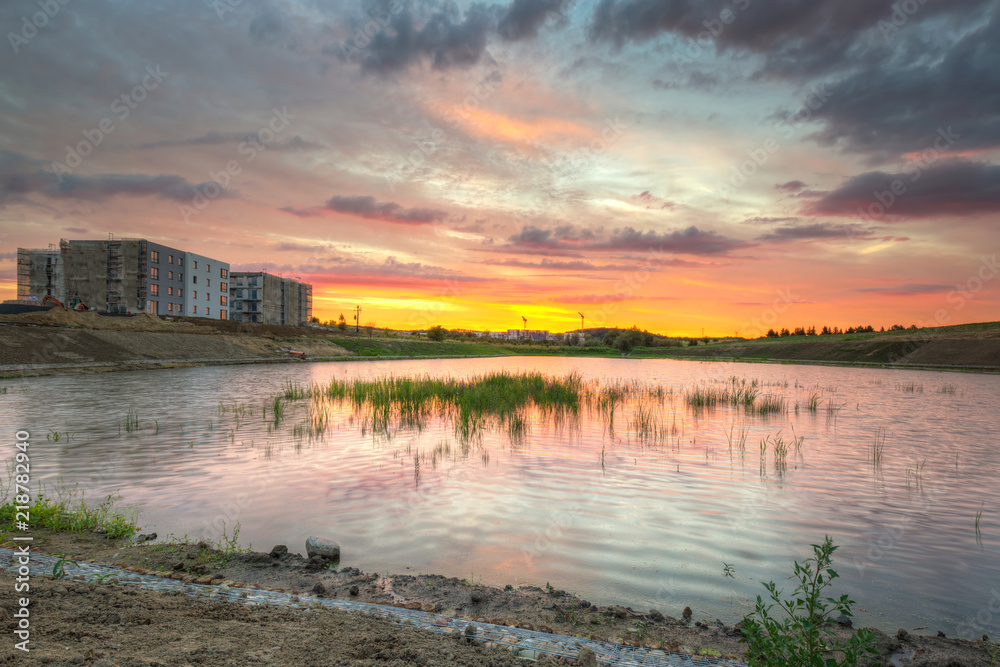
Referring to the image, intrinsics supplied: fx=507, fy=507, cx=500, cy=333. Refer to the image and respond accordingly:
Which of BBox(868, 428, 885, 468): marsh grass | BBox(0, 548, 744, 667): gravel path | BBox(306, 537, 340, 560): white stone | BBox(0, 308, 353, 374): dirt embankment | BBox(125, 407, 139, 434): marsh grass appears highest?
BBox(0, 308, 353, 374): dirt embankment

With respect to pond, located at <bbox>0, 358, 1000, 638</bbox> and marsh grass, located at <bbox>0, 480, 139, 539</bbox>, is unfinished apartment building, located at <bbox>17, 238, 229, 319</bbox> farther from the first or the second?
marsh grass, located at <bbox>0, 480, 139, 539</bbox>

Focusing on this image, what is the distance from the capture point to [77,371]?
116 feet

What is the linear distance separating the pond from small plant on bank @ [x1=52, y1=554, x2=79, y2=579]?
1.74 meters

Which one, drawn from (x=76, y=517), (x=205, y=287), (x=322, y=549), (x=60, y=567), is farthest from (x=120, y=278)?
(x=322, y=549)

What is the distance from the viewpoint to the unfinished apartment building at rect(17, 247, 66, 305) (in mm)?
99000

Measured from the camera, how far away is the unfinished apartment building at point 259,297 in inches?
4948

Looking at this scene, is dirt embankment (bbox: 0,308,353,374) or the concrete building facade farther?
the concrete building facade

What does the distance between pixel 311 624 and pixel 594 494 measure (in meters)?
6.39

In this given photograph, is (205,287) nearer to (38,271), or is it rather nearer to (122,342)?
(38,271)

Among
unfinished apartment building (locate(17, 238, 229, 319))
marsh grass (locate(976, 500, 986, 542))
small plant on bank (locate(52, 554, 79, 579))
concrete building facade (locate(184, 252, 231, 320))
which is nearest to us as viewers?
small plant on bank (locate(52, 554, 79, 579))

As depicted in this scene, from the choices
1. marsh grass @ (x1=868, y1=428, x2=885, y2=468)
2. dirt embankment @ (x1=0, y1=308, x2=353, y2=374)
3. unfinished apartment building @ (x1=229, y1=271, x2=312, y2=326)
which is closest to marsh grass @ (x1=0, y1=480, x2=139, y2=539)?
marsh grass @ (x1=868, y1=428, x2=885, y2=468)

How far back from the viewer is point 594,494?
9789 millimetres

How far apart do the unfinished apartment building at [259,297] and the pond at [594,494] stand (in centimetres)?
11463

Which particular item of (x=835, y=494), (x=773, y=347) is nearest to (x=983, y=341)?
(x=773, y=347)
